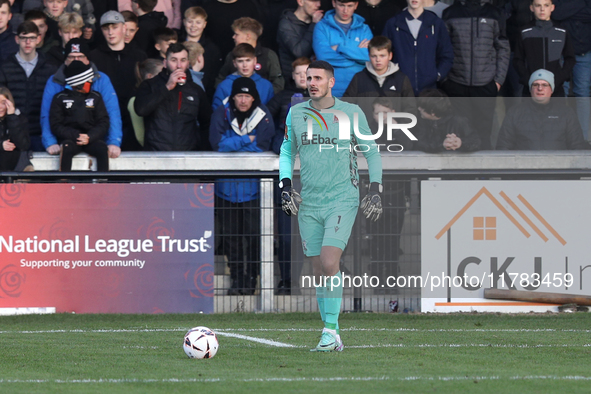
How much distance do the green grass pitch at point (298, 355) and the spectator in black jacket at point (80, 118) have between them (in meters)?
2.32

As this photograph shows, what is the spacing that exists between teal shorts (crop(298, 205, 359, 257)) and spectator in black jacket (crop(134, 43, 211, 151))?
5203mm

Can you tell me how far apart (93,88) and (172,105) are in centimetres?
107

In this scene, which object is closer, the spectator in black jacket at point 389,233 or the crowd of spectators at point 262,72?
the spectator in black jacket at point 389,233

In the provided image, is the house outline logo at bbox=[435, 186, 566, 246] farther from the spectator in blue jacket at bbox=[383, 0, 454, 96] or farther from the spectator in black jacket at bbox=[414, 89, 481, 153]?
the spectator in blue jacket at bbox=[383, 0, 454, 96]

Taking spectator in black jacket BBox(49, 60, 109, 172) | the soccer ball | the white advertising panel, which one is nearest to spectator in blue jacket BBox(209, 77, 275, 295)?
spectator in black jacket BBox(49, 60, 109, 172)

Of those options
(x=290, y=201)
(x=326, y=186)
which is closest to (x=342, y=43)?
(x=326, y=186)

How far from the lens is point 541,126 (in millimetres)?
12766

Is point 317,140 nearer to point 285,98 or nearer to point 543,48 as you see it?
point 285,98

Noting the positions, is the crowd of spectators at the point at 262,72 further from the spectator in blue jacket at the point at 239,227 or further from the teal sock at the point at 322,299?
the teal sock at the point at 322,299

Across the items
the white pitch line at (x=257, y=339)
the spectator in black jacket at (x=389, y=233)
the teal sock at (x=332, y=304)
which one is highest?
the spectator in black jacket at (x=389, y=233)

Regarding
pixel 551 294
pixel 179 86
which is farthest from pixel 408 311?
pixel 179 86

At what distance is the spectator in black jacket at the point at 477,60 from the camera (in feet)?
43.8

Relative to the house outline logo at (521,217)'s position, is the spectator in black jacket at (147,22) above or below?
above

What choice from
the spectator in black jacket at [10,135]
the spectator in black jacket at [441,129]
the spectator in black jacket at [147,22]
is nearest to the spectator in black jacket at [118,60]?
the spectator in black jacket at [147,22]
